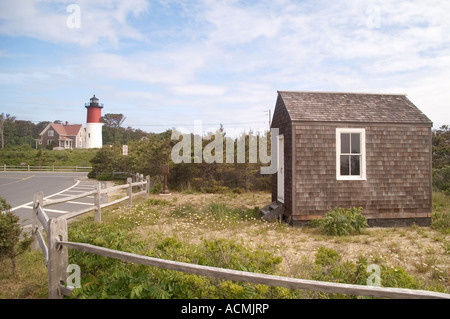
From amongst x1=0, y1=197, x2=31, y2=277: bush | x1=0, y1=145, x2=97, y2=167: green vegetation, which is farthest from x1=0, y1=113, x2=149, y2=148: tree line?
x1=0, y1=197, x2=31, y2=277: bush

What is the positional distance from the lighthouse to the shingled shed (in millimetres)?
50127

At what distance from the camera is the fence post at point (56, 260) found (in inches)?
139

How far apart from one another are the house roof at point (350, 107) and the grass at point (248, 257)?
3118mm

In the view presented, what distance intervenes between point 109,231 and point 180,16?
7.80 meters

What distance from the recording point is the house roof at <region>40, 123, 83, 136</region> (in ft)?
197

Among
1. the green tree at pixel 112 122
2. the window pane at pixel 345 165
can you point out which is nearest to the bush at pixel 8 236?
the window pane at pixel 345 165

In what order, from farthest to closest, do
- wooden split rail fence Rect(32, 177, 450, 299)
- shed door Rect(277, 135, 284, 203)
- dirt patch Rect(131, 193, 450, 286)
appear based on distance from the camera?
shed door Rect(277, 135, 284, 203) < dirt patch Rect(131, 193, 450, 286) < wooden split rail fence Rect(32, 177, 450, 299)

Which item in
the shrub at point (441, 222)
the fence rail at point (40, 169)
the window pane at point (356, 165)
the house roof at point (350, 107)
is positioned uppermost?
the house roof at point (350, 107)

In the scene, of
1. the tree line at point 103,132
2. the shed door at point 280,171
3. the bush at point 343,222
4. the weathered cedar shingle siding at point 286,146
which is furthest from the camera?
the tree line at point 103,132

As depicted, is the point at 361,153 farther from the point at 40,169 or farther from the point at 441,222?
the point at 40,169

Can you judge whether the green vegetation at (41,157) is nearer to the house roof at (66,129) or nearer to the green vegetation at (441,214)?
the house roof at (66,129)

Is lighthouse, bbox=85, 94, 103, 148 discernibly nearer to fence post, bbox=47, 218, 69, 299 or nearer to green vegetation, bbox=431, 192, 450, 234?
green vegetation, bbox=431, 192, 450, 234
